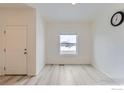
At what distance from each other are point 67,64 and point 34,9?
3.78m

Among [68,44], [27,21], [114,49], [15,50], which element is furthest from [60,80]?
[68,44]

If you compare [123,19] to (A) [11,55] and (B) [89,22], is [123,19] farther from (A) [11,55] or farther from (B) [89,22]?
(B) [89,22]

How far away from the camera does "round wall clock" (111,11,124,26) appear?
12.7 feet

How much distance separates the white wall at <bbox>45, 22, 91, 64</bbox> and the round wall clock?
371cm

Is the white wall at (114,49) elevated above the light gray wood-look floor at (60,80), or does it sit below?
above

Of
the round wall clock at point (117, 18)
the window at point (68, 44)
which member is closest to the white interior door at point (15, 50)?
the round wall clock at point (117, 18)

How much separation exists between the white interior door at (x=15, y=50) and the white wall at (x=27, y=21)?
0.17 metres

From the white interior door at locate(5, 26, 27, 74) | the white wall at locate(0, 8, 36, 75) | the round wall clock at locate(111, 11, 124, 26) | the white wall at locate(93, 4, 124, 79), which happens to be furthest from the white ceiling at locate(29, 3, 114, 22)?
the white interior door at locate(5, 26, 27, 74)

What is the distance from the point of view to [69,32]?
8125 mm

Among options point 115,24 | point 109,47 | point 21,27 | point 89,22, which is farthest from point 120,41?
point 89,22

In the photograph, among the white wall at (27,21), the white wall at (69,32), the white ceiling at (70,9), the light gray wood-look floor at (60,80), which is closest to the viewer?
the light gray wood-look floor at (60,80)

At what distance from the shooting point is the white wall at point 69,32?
8117mm

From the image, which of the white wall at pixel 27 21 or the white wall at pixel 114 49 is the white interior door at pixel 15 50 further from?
the white wall at pixel 114 49

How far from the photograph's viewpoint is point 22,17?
204 inches
